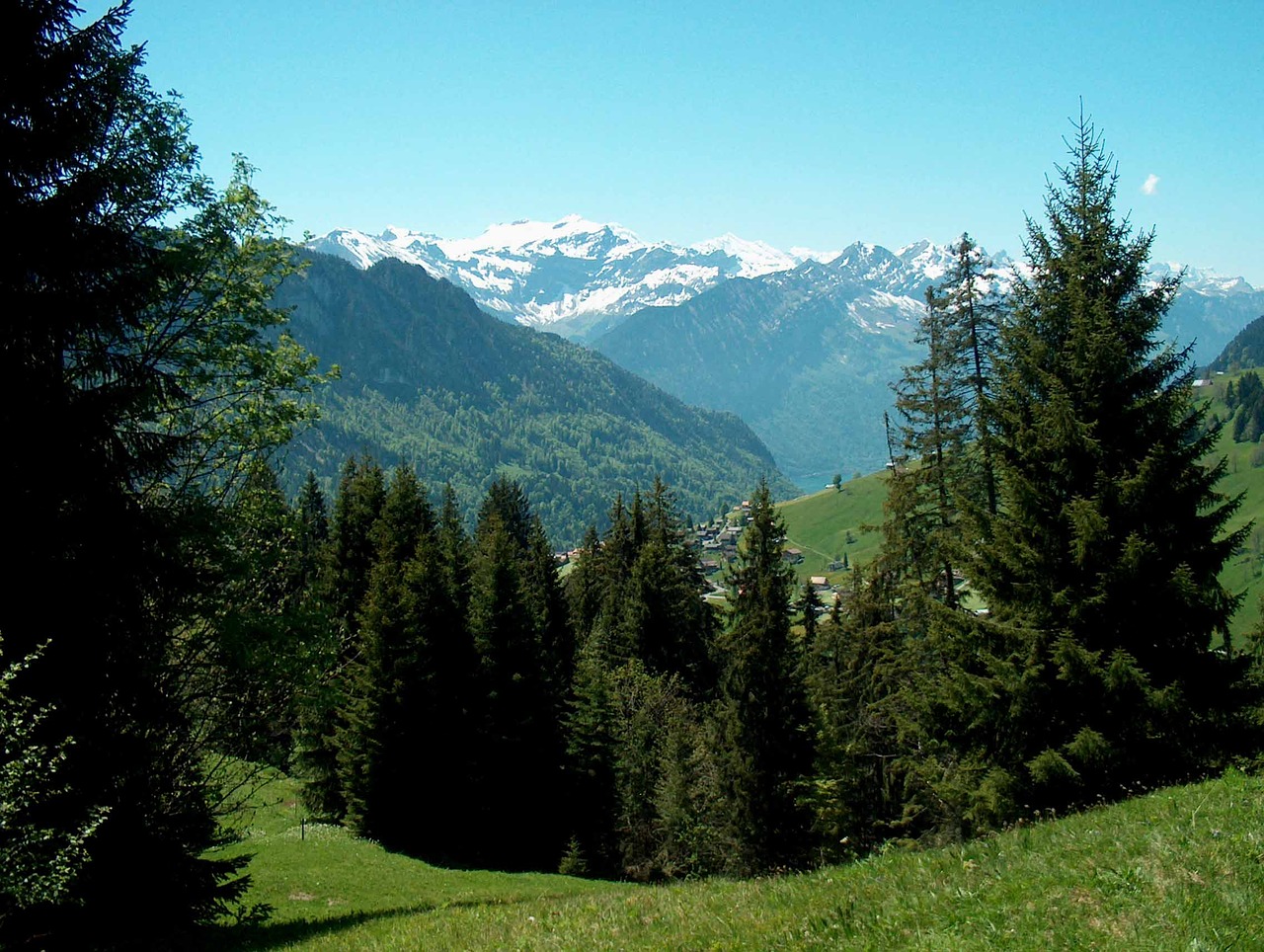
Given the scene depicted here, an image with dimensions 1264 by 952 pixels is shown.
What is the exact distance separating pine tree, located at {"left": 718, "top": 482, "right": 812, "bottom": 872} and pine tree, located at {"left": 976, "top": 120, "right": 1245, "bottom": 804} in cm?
1280

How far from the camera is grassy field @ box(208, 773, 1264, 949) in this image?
6824 millimetres

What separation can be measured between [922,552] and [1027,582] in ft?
31.8

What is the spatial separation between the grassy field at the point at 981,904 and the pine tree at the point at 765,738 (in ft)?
55.1

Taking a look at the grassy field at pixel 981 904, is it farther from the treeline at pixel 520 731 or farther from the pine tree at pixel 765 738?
the treeline at pixel 520 731

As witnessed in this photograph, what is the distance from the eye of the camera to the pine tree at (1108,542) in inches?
578

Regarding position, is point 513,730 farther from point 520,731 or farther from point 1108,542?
point 1108,542

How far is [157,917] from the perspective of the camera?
13.0 m

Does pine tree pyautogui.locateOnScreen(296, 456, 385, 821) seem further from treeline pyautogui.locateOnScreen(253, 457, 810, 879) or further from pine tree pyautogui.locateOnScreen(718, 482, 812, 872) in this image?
pine tree pyautogui.locateOnScreen(718, 482, 812, 872)

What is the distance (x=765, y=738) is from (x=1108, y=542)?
16341 millimetres

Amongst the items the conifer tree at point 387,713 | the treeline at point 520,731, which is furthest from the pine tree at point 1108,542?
the conifer tree at point 387,713

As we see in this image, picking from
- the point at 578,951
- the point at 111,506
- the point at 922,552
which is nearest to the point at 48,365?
the point at 111,506

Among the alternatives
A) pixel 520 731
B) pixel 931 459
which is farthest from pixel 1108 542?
pixel 520 731

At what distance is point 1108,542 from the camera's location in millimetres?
15211

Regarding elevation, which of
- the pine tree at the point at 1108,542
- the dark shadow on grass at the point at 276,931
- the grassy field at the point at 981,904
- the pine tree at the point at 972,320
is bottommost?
the dark shadow on grass at the point at 276,931
